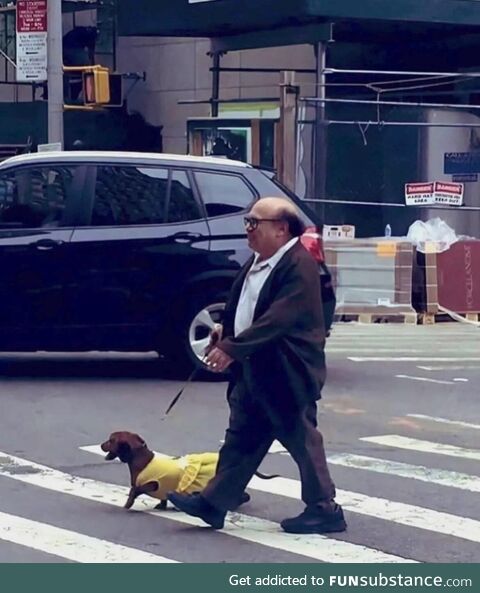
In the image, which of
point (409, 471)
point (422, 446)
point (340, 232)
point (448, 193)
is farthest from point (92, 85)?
point (409, 471)

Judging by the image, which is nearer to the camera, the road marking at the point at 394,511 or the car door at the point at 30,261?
the road marking at the point at 394,511

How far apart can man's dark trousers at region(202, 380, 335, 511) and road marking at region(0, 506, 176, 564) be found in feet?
1.93

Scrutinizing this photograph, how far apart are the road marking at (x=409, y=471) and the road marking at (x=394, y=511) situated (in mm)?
623

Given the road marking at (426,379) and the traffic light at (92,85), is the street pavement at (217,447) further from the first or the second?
the traffic light at (92,85)

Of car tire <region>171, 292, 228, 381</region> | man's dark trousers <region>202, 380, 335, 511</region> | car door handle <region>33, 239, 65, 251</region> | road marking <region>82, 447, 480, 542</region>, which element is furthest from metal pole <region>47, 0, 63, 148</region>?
man's dark trousers <region>202, 380, 335, 511</region>

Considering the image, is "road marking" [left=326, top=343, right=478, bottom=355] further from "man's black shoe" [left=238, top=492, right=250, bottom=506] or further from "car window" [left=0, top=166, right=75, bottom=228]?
"man's black shoe" [left=238, top=492, right=250, bottom=506]

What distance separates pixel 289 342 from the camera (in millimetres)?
7188

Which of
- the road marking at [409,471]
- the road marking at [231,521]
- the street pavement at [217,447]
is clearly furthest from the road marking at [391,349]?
the road marking at [231,521]

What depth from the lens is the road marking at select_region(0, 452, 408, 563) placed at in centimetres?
701

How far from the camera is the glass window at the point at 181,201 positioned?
1227 cm

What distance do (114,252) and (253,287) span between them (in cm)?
489

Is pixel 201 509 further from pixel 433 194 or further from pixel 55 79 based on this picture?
pixel 55 79

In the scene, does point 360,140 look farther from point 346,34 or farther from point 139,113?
point 139,113

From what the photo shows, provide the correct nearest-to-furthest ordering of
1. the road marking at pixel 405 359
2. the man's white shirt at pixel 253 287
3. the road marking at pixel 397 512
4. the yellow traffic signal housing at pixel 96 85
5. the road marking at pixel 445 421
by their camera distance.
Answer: the man's white shirt at pixel 253 287 → the road marking at pixel 397 512 → the road marking at pixel 445 421 → the road marking at pixel 405 359 → the yellow traffic signal housing at pixel 96 85
